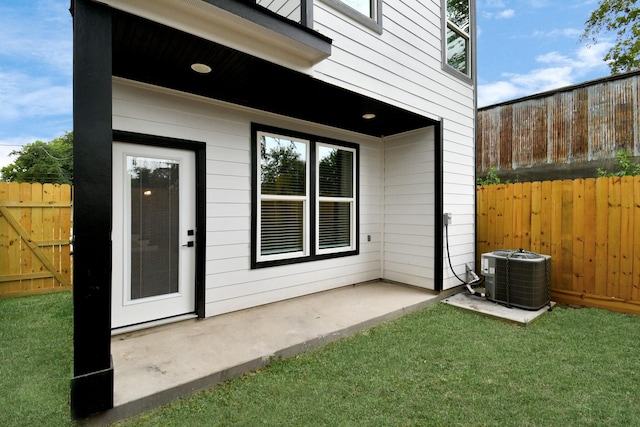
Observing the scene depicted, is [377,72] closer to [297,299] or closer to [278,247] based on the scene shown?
[278,247]

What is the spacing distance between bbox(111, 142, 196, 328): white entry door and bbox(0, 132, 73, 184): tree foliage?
25.4 meters

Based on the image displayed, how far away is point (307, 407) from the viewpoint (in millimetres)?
1976

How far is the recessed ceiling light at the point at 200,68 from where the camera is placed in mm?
2732

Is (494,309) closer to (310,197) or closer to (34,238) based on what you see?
(310,197)

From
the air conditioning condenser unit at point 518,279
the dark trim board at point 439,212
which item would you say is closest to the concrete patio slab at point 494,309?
the air conditioning condenser unit at point 518,279

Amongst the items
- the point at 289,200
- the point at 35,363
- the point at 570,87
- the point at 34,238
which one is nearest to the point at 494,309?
the point at 289,200

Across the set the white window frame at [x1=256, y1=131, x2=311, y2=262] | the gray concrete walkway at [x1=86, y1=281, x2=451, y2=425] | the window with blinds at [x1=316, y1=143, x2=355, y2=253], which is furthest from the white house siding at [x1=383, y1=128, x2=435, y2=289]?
the white window frame at [x1=256, y1=131, x2=311, y2=262]

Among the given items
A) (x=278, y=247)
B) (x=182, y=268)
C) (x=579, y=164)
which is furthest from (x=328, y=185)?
(x=579, y=164)

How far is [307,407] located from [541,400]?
1620mm

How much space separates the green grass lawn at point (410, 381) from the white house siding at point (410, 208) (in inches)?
56.6

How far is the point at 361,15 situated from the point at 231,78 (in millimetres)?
1680

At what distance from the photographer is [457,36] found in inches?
194

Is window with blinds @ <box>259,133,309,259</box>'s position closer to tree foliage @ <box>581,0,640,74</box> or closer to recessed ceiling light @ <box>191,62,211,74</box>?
recessed ceiling light @ <box>191,62,211,74</box>

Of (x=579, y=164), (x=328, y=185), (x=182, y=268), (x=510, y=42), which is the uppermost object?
(x=510, y=42)
